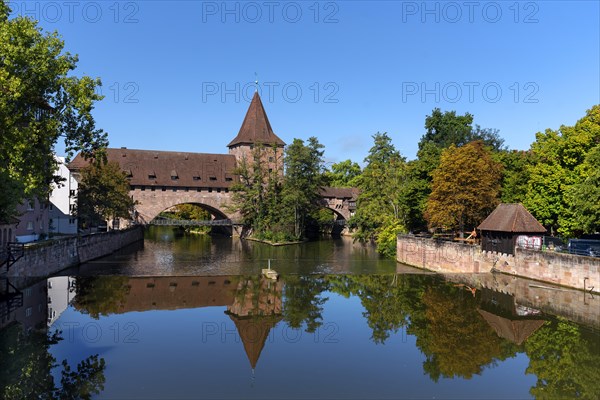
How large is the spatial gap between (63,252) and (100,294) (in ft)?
29.1

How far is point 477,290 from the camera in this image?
27.7 m

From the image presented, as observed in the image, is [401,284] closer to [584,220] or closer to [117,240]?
[584,220]

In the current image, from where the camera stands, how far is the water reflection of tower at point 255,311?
1741 centimetres

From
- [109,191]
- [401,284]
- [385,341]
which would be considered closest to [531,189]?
[401,284]

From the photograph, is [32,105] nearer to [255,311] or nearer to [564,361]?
[255,311]

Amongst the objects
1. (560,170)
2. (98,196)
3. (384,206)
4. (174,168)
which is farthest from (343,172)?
(560,170)

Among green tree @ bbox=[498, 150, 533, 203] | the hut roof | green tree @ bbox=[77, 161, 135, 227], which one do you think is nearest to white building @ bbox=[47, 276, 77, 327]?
the hut roof

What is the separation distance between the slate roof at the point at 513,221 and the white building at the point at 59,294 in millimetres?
23936

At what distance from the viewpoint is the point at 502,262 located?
31.4 metres

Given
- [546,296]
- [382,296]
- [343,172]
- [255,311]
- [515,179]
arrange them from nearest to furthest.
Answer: [255,311] → [546,296] → [382,296] → [515,179] → [343,172]

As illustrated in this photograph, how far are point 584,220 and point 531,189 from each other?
8.77m

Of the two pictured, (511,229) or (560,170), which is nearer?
(511,229)

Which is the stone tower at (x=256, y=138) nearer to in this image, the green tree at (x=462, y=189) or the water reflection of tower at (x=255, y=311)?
the green tree at (x=462, y=189)

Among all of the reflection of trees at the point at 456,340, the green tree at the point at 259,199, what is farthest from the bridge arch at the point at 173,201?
the reflection of trees at the point at 456,340
